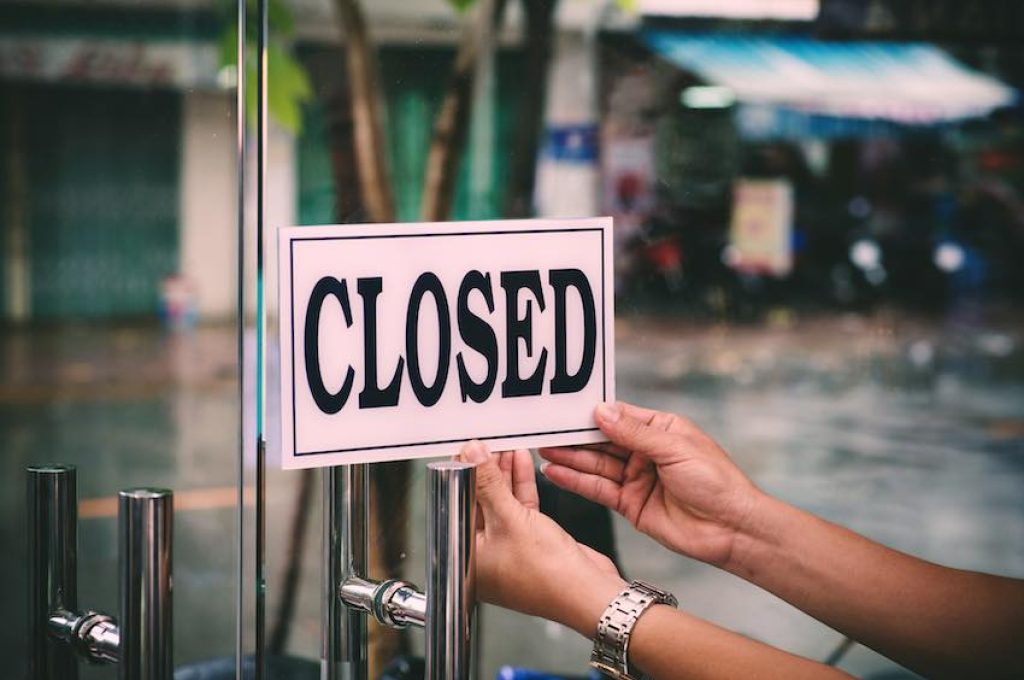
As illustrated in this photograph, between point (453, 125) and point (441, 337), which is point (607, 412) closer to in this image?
point (441, 337)

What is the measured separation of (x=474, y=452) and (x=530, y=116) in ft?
2.53

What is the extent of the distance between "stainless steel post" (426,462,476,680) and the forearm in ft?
0.97

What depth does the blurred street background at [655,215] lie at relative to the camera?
1.33 meters

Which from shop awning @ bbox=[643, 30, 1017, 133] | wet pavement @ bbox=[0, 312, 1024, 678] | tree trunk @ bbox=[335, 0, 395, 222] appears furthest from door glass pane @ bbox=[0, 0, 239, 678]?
tree trunk @ bbox=[335, 0, 395, 222]

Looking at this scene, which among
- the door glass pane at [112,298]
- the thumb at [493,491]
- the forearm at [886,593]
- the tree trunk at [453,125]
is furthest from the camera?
the door glass pane at [112,298]

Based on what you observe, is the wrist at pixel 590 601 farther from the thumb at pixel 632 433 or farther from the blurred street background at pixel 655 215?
the blurred street background at pixel 655 215

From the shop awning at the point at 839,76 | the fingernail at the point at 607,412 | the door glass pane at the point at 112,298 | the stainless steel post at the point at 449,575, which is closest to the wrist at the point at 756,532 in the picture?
the fingernail at the point at 607,412

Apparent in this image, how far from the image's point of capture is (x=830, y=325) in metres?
4.07

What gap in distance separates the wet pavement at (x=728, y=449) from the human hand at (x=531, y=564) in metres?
0.24

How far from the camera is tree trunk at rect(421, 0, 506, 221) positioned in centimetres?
→ 121

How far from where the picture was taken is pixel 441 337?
0.67 meters

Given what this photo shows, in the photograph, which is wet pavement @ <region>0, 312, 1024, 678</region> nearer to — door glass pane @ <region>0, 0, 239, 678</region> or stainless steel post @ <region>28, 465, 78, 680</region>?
door glass pane @ <region>0, 0, 239, 678</region>

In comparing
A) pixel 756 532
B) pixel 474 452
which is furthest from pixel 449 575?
pixel 756 532

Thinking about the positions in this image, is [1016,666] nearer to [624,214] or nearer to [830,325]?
[624,214]
